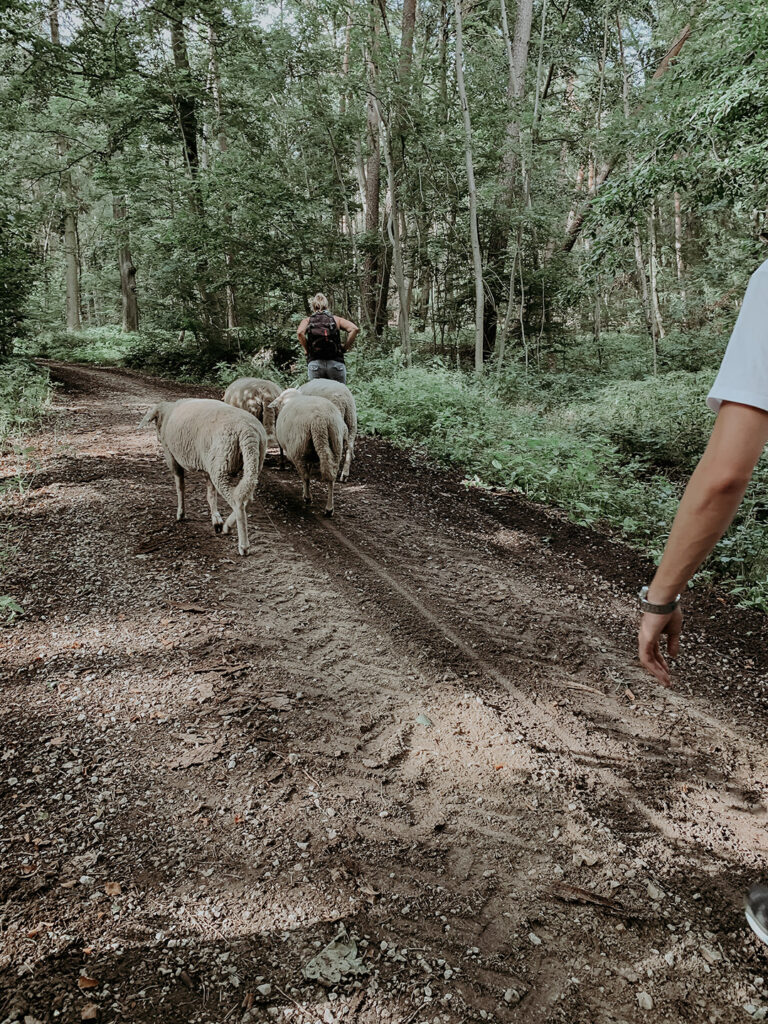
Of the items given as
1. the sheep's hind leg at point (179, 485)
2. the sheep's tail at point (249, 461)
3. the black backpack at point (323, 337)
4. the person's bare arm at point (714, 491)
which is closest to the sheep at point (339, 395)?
the black backpack at point (323, 337)

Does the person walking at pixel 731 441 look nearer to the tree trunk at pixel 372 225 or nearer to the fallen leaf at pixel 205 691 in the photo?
the fallen leaf at pixel 205 691

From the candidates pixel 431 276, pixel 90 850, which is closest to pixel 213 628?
pixel 90 850

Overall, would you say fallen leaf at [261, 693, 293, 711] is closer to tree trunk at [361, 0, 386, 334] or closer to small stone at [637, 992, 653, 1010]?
small stone at [637, 992, 653, 1010]

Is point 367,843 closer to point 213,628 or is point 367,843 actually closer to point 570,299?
point 213,628

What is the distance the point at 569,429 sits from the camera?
11.5 m

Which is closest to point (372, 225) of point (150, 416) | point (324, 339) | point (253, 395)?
point (324, 339)

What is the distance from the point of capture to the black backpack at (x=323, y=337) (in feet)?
27.9

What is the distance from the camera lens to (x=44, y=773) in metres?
3.01

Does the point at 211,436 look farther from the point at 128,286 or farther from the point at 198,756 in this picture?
the point at 128,286

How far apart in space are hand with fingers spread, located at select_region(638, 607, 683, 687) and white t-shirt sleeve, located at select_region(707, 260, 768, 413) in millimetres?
692

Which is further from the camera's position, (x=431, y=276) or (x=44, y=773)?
(x=431, y=276)

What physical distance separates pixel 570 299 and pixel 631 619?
10452mm

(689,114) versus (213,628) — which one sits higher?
(689,114)

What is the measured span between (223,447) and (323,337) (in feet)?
12.7
